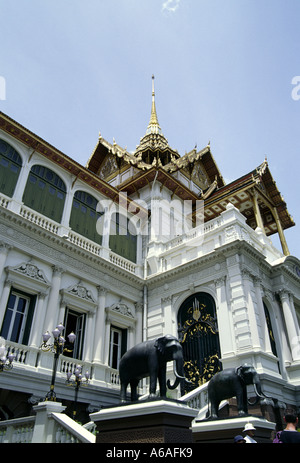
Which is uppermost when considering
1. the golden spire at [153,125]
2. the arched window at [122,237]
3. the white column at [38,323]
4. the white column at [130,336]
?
the golden spire at [153,125]

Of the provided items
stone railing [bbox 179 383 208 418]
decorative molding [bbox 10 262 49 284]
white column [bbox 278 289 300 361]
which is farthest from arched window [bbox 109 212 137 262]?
stone railing [bbox 179 383 208 418]

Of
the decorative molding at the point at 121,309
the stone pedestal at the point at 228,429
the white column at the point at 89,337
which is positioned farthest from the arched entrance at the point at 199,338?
the stone pedestal at the point at 228,429

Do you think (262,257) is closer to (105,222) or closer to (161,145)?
(105,222)

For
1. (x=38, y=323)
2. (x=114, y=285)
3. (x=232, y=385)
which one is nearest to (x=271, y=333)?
(x=114, y=285)

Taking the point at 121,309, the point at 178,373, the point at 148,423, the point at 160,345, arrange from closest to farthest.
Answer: the point at 148,423 → the point at 178,373 → the point at 160,345 → the point at 121,309

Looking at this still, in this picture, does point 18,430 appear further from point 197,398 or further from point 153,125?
point 153,125

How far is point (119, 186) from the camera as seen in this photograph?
79.3 feet

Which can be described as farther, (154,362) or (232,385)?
(232,385)

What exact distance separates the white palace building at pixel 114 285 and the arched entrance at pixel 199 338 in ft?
0.16

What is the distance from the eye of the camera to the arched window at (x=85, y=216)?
57.5ft

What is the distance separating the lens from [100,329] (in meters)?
15.9

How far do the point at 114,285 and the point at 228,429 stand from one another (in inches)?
397

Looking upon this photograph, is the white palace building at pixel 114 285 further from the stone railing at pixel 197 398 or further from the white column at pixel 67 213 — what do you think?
the stone railing at pixel 197 398

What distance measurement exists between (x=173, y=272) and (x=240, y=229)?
13.0 ft
